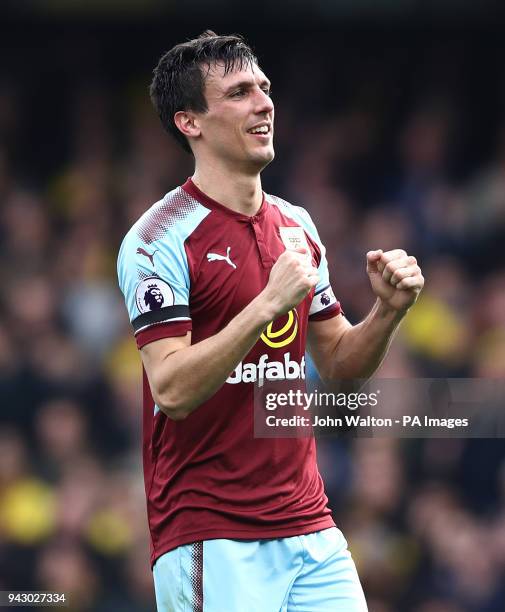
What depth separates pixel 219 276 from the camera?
379 centimetres

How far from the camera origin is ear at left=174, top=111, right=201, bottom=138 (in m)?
4.07

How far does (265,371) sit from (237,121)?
2.79 ft

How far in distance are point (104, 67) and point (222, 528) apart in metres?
7.27

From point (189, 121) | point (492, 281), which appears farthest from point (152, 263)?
point (492, 281)

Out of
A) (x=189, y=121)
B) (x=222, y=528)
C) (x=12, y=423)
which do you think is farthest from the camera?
(x=12, y=423)

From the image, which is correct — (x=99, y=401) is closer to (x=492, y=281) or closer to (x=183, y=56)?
(x=492, y=281)

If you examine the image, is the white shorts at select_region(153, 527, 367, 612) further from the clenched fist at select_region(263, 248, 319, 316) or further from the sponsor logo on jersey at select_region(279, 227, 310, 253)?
the sponsor logo on jersey at select_region(279, 227, 310, 253)

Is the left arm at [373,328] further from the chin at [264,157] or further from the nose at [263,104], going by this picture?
the nose at [263,104]

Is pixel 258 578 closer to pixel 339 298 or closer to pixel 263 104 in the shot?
pixel 263 104

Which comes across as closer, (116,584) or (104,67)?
(116,584)

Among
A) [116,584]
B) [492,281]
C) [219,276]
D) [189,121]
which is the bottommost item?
[116,584]

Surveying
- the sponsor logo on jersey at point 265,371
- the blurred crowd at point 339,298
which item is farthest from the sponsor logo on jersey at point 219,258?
the blurred crowd at point 339,298

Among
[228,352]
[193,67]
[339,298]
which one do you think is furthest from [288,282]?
[339,298]

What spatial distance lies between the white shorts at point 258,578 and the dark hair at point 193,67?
1.43m
